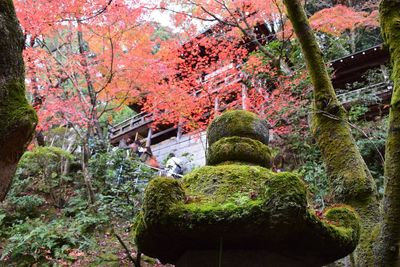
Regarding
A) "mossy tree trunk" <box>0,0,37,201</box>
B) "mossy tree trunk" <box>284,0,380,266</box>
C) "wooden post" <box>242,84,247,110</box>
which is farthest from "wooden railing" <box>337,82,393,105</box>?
"mossy tree trunk" <box>0,0,37,201</box>

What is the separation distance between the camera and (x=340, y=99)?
500 inches

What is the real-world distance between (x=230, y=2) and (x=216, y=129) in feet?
35.2

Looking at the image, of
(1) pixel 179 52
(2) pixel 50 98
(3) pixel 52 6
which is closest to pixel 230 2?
(1) pixel 179 52

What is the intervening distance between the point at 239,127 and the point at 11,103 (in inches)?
69.7

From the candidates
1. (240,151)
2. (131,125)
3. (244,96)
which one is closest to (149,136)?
(131,125)

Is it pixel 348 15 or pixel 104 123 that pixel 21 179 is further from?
pixel 348 15

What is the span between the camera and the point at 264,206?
2.01m

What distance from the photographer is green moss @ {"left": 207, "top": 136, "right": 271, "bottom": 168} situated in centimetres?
289

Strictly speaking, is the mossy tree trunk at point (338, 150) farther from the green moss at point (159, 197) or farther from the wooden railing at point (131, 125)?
the wooden railing at point (131, 125)

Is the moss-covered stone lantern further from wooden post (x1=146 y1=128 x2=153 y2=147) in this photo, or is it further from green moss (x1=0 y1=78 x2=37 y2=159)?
wooden post (x1=146 y1=128 x2=153 y2=147)

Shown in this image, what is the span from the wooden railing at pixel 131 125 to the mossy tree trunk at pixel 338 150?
15699 millimetres

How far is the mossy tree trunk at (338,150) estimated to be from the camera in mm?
3381

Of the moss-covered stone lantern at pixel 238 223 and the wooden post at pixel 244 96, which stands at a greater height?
the wooden post at pixel 244 96

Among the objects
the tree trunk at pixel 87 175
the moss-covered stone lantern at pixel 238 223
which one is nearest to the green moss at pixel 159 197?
the moss-covered stone lantern at pixel 238 223
